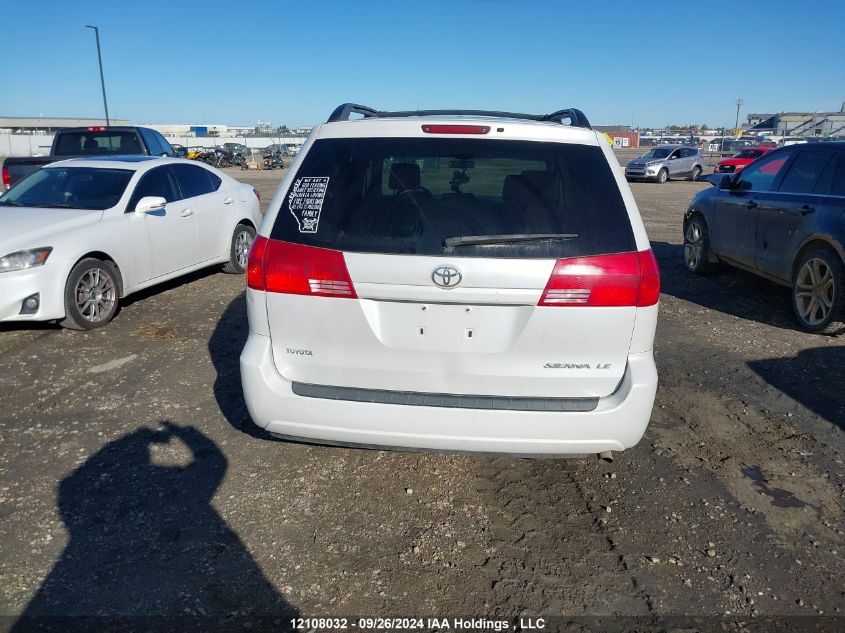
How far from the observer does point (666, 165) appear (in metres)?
29.8

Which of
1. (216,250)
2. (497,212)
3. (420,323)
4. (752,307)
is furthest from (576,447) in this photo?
(216,250)

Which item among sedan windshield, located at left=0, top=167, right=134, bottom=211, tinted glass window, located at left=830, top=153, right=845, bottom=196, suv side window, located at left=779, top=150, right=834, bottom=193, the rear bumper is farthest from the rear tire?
tinted glass window, located at left=830, top=153, right=845, bottom=196

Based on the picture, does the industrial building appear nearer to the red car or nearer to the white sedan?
the red car

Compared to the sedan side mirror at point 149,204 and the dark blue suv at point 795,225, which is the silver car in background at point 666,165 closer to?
the dark blue suv at point 795,225

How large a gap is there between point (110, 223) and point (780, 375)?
6.24 metres

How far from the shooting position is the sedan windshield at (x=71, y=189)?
6793mm

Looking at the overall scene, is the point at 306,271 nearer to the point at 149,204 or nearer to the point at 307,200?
the point at 307,200

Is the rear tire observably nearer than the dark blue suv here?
No

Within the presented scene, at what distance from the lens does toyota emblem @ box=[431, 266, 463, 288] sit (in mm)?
2812

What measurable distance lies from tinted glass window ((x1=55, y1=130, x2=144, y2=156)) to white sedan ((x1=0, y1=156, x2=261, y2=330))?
453 cm

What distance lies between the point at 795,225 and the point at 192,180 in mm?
6733

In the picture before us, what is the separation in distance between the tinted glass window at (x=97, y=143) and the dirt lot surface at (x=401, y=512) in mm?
8237

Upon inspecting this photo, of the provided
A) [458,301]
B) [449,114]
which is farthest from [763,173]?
[458,301]

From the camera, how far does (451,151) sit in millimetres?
3074
